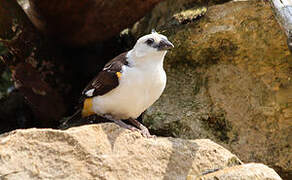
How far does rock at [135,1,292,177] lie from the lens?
6.70 m

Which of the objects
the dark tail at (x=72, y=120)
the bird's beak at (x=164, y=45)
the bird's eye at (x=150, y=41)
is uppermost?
the bird's eye at (x=150, y=41)

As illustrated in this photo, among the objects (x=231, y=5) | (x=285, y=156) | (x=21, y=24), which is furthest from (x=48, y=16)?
(x=285, y=156)

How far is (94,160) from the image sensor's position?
477cm

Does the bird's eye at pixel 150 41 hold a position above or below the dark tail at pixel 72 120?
above

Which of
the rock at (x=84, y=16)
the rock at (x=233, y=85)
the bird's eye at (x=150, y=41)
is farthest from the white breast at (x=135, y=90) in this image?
the rock at (x=84, y=16)

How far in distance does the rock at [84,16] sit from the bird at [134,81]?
7.37ft

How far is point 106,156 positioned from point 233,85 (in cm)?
288

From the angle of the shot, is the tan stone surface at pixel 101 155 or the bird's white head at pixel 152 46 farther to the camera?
the bird's white head at pixel 152 46

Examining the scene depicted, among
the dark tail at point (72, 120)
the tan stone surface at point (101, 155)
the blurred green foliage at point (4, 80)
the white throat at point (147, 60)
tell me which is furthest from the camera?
the blurred green foliage at point (4, 80)

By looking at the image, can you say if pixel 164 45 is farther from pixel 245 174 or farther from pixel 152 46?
pixel 245 174

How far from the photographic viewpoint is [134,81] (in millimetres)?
5574

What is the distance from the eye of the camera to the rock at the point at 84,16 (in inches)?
307

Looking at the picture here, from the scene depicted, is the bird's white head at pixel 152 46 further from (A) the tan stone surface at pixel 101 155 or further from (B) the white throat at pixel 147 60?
(A) the tan stone surface at pixel 101 155

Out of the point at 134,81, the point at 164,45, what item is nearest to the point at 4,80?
the point at 134,81
